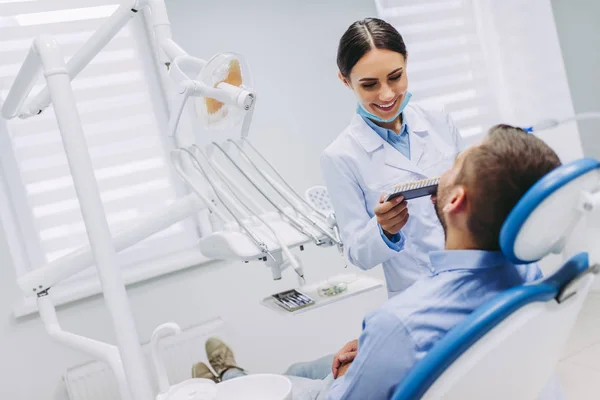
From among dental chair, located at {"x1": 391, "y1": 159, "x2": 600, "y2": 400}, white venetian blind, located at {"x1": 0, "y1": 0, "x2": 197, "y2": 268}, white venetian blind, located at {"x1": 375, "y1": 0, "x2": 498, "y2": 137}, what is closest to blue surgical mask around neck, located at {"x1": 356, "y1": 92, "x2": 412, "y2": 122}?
dental chair, located at {"x1": 391, "y1": 159, "x2": 600, "y2": 400}

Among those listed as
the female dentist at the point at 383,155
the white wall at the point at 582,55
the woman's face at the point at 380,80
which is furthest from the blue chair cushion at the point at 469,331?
the white wall at the point at 582,55

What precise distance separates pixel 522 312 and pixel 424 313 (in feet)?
0.55

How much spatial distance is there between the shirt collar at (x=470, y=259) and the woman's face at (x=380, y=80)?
55cm

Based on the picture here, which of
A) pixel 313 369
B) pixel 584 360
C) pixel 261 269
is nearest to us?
pixel 313 369

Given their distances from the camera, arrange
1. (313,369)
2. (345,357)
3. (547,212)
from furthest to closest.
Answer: (313,369) < (345,357) < (547,212)

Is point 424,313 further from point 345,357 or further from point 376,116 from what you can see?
point 376,116

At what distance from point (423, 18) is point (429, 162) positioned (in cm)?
190

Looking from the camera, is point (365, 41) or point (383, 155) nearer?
point (365, 41)

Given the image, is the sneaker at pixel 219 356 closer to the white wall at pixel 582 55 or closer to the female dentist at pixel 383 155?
the female dentist at pixel 383 155

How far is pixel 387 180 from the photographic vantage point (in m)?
1.42

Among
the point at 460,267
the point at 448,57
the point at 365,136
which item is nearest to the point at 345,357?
the point at 460,267

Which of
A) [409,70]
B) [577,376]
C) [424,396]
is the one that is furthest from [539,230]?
[409,70]

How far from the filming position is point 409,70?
3.07 metres

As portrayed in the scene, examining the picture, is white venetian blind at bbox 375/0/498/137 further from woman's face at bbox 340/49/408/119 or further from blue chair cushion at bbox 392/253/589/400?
blue chair cushion at bbox 392/253/589/400
